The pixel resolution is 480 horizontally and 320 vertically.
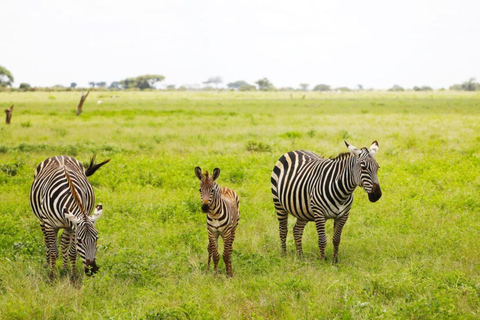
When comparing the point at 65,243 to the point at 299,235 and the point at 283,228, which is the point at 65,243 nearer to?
the point at 283,228

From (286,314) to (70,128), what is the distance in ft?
64.9

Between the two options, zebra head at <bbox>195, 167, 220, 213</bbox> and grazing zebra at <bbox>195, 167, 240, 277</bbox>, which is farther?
grazing zebra at <bbox>195, 167, 240, 277</bbox>

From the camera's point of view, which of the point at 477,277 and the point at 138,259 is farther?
the point at 138,259

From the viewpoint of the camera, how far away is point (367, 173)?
6.91m

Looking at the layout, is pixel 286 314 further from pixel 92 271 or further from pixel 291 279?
pixel 92 271

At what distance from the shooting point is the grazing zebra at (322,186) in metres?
7.02

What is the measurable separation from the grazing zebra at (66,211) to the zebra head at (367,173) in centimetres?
358

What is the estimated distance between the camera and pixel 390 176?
41.6 feet

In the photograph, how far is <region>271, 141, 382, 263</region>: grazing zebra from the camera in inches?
276

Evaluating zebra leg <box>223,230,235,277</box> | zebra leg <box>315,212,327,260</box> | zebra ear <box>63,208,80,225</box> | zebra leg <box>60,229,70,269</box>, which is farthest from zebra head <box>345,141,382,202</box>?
zebra leg <box>60,229,70,269</box>

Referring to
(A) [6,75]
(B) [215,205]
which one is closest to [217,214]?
(B) [215,205]

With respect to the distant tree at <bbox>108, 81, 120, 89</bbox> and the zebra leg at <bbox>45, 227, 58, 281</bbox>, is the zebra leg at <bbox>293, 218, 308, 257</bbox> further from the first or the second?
the distant tree at <bbox>108, 81, 120, 89</bbox>

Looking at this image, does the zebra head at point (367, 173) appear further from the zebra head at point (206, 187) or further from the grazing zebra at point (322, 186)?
the zebra head at point (206, 187)

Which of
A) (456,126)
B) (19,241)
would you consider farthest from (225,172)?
(456,126)
